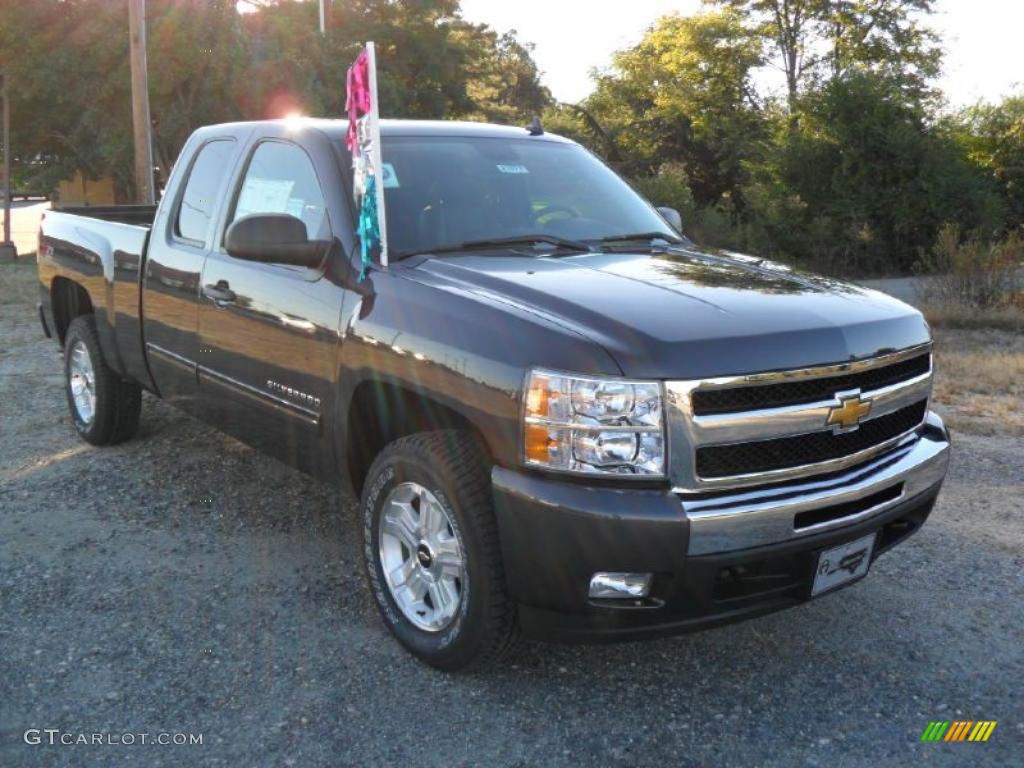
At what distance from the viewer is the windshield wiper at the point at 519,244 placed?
13.0 ft

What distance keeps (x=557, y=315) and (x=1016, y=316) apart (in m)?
9.59

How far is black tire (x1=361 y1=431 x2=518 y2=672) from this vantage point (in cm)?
314

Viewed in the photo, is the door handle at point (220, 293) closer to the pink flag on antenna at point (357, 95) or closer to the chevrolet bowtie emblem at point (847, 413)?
the pink flag on antenna at point (357, 95)

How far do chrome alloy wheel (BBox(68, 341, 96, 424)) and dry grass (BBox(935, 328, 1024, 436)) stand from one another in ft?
18.0

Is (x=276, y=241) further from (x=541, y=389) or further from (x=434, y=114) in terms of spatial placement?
(x=434, y=114)

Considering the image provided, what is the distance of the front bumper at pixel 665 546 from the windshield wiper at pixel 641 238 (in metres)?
1.54

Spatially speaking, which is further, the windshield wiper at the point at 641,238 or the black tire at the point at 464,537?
the windshield wiper at the point at 641,238

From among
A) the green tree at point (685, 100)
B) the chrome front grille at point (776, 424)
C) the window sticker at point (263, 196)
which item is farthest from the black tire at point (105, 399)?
the green tree at point (685, 100)

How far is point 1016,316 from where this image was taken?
36.5ft

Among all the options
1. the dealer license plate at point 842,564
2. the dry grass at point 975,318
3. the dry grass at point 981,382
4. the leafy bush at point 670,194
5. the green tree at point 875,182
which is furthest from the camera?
the leafy bush at point 670,194

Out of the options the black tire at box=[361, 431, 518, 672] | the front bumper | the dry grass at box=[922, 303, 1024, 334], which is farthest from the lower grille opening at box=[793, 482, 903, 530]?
the dry grass at box=[922, 303, 1024, 334]

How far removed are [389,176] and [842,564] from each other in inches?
88.1

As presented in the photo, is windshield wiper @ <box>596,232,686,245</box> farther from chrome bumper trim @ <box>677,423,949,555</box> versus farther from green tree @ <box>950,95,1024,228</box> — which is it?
green tree @ <box>950,95,1024,228</box>

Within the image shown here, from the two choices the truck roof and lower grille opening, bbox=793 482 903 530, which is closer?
lower grille opening, bbox=793 482 903 530
